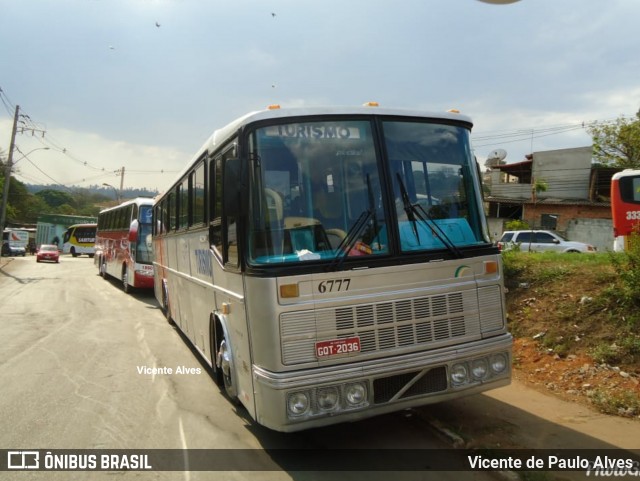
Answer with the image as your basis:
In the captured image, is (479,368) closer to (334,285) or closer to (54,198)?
(334,285)

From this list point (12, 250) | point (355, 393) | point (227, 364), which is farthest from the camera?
point (12, 250)

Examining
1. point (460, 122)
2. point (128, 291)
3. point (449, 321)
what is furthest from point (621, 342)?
point (128, 291)

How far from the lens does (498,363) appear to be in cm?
440

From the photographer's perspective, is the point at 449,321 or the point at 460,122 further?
the point at 460,122

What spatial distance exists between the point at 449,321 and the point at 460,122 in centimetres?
204

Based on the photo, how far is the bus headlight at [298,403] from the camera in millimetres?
3691

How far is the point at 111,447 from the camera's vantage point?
4.48 metres

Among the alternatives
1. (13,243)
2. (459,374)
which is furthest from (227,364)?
(13,243)

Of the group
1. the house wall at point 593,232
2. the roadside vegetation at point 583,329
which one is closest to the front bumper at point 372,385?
the roadside vegetation at point 583,329

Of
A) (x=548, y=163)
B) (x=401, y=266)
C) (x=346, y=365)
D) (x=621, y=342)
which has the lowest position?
(x=621, y=342)

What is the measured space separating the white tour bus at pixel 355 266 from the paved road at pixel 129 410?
25.4 inches

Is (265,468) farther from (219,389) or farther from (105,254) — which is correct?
(105,254)

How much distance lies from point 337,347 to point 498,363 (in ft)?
5.40

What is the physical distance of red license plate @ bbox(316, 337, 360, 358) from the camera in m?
3.81
